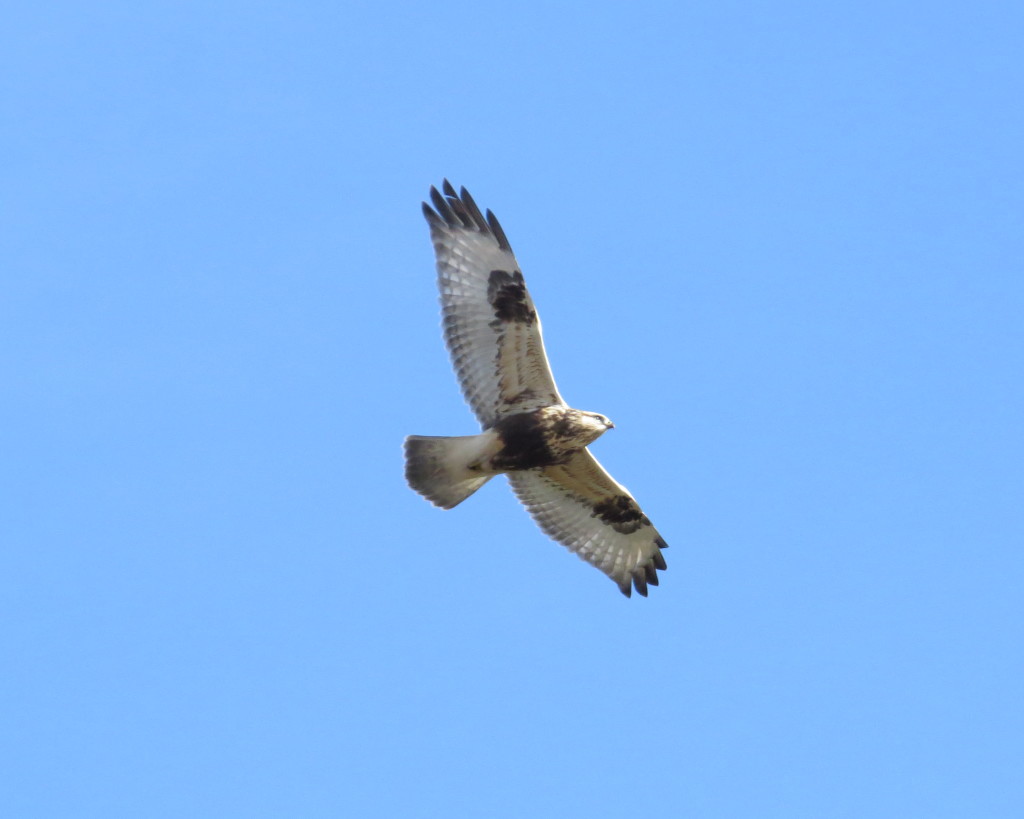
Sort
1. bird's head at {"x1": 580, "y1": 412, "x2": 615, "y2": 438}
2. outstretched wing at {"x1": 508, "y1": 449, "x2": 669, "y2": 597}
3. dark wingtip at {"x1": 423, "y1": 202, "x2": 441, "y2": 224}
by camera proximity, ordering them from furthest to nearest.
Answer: outstretched wing at {"x1": 508, "y1": 449, "x2": 669, "y2": 597}, dark wingtip at {"x1": 423, "y1": 202, "x2": 441, "y2": 224}, bird's head at {"x1": 580, "y1": 412, "x2": 615, "y2": 438}

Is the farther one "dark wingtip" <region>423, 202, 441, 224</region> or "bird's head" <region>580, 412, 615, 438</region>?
"dark wingtip" <region>423, 202, 441, 224</region>

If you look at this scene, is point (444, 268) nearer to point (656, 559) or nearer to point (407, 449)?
point (407, 449)

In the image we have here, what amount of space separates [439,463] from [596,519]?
1.96 metres

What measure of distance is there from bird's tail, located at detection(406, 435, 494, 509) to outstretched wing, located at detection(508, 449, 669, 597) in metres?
1.12

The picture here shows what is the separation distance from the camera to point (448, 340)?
44.1 feet

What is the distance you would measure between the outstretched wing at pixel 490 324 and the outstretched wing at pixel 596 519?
0.99 meters

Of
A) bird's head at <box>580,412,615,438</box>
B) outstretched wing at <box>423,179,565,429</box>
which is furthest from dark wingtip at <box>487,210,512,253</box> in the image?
bird's head at <box>580,412,615,438</box>

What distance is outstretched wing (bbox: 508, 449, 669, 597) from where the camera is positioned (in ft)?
47.1

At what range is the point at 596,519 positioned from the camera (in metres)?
14.7

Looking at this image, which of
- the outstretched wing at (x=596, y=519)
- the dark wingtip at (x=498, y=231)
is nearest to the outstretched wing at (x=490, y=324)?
the dark wingtip at (x=498, y=231)

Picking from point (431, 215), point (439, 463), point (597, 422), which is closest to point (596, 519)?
point (597, 422)

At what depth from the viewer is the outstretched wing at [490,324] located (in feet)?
43.7

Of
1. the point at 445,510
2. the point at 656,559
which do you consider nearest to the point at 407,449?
the point at 445,510

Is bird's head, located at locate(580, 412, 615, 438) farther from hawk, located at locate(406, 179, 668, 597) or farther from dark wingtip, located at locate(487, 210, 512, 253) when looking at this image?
dark wingtip, located at locate(487, 210, 512, 253)
